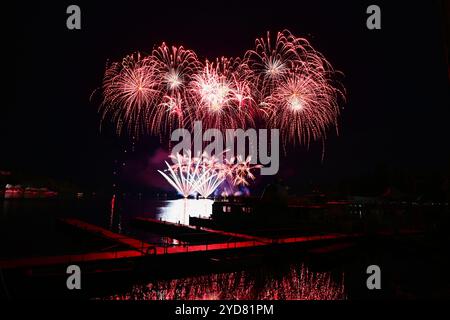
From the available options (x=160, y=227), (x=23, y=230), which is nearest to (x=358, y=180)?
(x=160, y=227)

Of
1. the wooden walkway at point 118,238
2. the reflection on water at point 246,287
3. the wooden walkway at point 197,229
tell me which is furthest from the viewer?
the wooden walkway at point 197,229

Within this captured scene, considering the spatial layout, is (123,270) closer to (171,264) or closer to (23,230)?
(171,264)

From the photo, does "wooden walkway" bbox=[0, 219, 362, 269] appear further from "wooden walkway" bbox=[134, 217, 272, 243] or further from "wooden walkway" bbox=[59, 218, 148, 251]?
"wooden walkway" bbox=[134, 217, 272, 243]

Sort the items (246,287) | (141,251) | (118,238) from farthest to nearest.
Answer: (118,238) → (141,251) → (246,287)

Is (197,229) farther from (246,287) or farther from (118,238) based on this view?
(246,287)

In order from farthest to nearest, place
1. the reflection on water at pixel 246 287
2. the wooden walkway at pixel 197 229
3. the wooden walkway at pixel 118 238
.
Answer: the wooden walkway at pixel 197 229 → the wooden walkway at pixel 118 238 → the reflection on water at pixel 246 287

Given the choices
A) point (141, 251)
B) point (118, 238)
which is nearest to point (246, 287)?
point (141, 251)

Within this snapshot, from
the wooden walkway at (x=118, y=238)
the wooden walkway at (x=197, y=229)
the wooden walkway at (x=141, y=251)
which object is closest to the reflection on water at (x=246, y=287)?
the wooden walkway at (x=141, y=251)

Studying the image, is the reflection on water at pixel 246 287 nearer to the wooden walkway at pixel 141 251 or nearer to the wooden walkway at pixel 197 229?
the wooden walkway at pixel 141 251

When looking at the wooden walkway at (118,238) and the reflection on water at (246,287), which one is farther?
the wooden walkway at (118,238)
